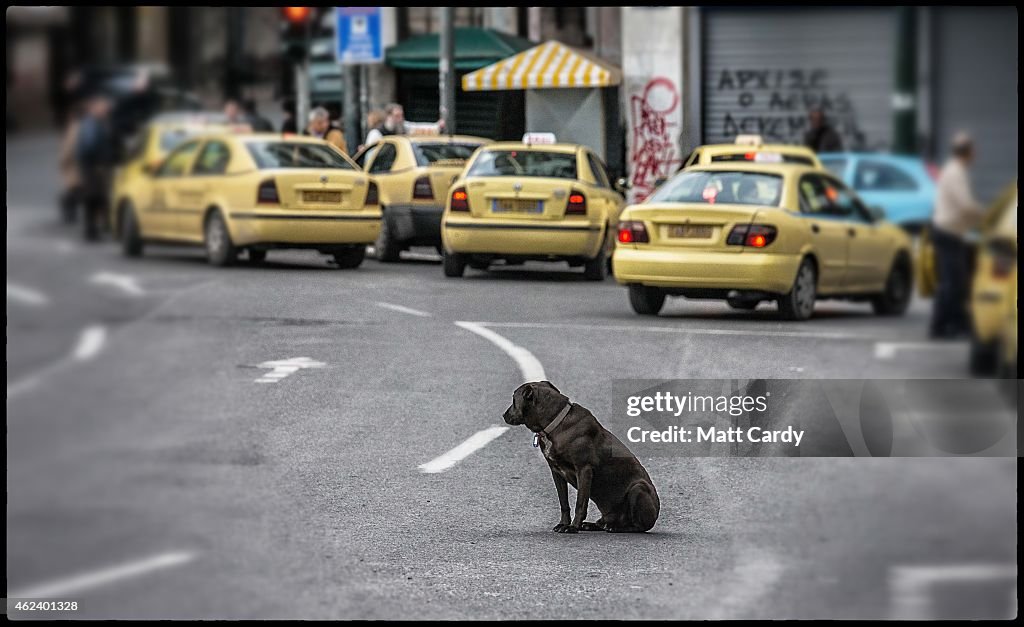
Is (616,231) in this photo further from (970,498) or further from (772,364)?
(970,498)

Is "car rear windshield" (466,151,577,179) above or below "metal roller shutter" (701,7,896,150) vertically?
below

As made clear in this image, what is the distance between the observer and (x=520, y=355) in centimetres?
421

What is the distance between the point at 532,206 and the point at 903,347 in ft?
2.74

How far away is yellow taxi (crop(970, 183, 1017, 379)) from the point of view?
12.1 feet

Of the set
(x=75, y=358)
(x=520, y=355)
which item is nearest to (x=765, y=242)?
(x=520, y=355)

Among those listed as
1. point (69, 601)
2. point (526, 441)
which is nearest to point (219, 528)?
point (69, 601)

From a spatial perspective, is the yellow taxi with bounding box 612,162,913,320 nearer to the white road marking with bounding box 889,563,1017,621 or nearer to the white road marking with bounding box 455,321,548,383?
the white road marking with bounding box 455,321,548,383

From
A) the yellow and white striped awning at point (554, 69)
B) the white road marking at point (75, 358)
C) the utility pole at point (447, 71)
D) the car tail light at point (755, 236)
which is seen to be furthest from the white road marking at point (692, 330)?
the white road marking at point (75, 358)

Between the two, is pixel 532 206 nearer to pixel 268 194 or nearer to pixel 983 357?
pixel 268 194

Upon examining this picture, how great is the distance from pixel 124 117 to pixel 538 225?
0.93 meters

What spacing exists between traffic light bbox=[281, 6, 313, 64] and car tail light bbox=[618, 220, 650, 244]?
765mm

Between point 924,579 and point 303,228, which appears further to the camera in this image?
point 303,228

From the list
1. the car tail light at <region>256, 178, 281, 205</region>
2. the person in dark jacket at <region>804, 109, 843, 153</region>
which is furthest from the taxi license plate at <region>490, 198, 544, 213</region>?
the person in dark jacket at <region>804, 109, 843, 153</region>

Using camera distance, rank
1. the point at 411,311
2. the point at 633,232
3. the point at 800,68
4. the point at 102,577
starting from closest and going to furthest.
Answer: the point at 102,577
the point at 800,68
the point at 633,232
the point at 411,311
